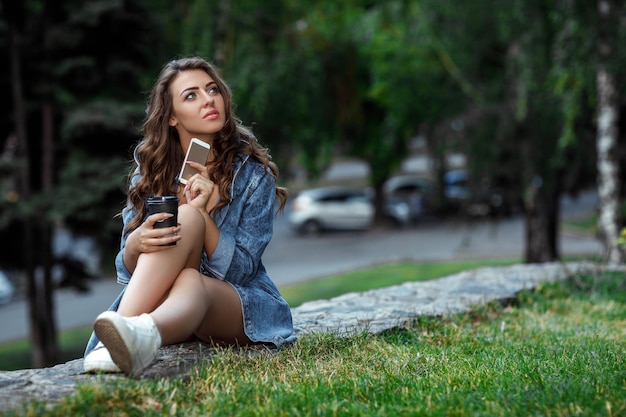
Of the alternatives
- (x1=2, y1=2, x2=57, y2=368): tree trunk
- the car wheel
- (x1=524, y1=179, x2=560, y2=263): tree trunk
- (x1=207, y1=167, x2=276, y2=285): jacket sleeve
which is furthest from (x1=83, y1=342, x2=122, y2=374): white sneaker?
the car wheel

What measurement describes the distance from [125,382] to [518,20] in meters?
7.95

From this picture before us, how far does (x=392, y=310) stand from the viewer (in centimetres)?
496

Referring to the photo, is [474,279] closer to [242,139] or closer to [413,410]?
[242,139]

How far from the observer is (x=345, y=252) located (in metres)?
21.4

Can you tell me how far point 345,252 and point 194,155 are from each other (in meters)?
18.0

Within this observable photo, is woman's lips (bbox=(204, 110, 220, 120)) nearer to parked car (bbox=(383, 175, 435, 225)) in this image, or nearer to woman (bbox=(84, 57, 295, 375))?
woman (bbox=(84, 57, 295, 375))

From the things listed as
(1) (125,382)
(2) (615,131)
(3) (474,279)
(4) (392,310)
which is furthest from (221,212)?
(2) (615,131)

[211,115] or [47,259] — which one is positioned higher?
[211,115]

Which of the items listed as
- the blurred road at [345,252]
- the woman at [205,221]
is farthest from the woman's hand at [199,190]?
the blurred road at [345,252]

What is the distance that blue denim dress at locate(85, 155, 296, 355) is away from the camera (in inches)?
141

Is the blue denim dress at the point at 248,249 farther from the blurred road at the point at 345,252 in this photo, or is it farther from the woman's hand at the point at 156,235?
the blurred road at the point at 345,252

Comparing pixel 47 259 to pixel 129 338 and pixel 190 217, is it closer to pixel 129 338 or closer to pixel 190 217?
pixel 190 217

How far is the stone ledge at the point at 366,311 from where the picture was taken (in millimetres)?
2994

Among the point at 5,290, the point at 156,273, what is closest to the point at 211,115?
the point at 156,273
